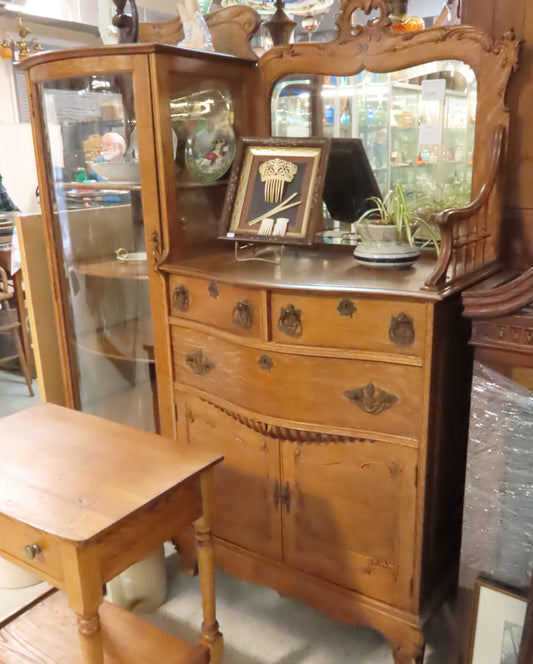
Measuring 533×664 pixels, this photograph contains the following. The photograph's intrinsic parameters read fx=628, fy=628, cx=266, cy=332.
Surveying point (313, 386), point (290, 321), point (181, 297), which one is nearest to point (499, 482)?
point (313, 386)

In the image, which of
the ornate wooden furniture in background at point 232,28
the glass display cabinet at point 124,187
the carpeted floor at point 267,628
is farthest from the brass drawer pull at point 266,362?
the ornate wooden furniture in background at point 232,28

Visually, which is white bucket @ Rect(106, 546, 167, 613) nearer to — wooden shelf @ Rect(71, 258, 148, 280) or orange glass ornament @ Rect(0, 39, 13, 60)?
wooden shelf @ Rect(71, 258, 148, 280)

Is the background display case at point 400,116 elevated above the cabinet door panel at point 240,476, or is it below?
above

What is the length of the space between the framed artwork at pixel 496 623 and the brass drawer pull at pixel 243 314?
78 cm

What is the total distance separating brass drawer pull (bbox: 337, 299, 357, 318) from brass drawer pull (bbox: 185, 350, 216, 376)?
1.38 ft

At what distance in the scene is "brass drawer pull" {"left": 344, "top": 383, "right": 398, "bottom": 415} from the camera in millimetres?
1400

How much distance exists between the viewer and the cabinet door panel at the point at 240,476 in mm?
1640

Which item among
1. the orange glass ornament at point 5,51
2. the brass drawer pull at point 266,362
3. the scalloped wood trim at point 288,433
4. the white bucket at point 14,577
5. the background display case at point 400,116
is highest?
the orange glass ornament at point 5,51

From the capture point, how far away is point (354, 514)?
1.54 meters

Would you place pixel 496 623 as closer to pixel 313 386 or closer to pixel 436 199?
pixel 313 386

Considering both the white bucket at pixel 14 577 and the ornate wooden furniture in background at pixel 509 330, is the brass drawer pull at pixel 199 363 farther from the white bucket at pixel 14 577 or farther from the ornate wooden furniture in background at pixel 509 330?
the white bucket at pixel 14 577

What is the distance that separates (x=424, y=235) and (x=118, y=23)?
3.29ft

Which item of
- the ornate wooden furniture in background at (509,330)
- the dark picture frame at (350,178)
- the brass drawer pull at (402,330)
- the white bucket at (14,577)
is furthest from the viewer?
the white bucket at (14,577)

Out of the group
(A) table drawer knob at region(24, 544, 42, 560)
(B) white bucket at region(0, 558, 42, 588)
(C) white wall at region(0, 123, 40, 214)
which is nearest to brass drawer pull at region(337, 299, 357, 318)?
(A) table drawer knob at region(24, 544, 42, 560)
